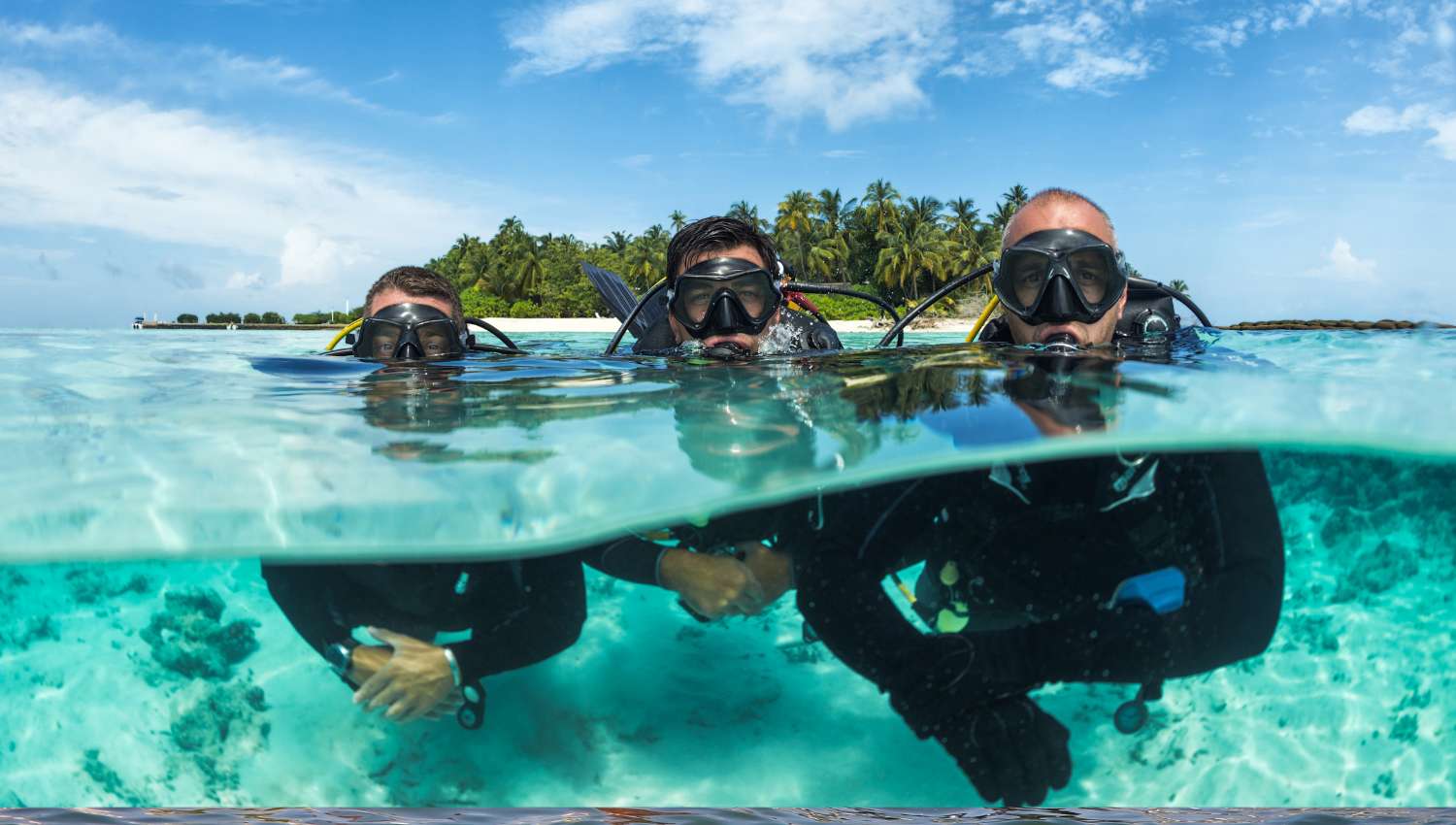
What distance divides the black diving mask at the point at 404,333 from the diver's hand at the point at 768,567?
127 inches

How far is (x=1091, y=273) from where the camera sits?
4621 millimetres

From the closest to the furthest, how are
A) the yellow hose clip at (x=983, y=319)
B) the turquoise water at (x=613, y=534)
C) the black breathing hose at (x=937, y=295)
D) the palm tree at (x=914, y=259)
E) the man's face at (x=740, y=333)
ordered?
the turquoise water at (x=613, y=534), the black breathing hose at (x=937, y=295), the man's face at (x=740, y=333), the yellow hose clip at (x=983, y=319), the palm tree at (x=914, y=259)

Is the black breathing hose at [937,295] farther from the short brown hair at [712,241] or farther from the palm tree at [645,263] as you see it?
the palm tree at [645,263]

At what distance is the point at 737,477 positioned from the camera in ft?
12.8

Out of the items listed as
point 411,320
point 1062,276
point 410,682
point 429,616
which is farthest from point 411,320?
point 1062,276

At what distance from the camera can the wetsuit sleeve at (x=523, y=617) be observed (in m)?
4.21

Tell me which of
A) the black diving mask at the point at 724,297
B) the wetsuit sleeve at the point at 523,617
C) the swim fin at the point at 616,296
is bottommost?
the wetsuit sleeve at the point at 523,617

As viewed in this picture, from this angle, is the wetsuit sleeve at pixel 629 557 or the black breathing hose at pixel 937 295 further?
the black breathing hose at pixel 937 295

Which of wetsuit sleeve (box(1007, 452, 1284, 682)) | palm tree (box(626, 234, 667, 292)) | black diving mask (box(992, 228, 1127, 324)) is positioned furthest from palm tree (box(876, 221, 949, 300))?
wetsuit sleeve (box(1007, 452, 1284, 682))

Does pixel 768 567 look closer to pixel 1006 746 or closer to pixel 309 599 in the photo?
pixel 1006 746

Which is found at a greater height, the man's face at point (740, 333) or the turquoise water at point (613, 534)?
the man's face at point (740, 333)

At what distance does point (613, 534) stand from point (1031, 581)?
2.19 metres

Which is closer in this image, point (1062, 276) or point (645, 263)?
point (1062, 276)

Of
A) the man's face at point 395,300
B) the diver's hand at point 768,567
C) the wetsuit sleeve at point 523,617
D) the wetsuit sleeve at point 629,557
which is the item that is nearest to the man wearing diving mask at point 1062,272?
the diver's hand at point 768,567
